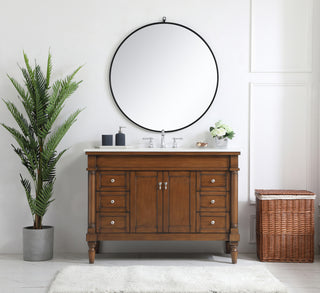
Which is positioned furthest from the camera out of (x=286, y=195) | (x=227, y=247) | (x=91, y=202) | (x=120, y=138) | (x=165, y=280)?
(x=227, y=247)

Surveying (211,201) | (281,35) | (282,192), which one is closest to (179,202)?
(211,201)

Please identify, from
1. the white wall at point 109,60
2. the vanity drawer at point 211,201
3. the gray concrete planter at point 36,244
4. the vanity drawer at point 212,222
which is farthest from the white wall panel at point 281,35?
the gray concrete planter at point 36,244

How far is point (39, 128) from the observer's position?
394cm

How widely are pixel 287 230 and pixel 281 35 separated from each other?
1697mm

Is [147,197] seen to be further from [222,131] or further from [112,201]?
[222,131]

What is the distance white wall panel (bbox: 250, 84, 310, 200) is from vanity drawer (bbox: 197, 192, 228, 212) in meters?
0.55

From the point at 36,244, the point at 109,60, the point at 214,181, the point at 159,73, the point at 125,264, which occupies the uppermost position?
the point at 109,60

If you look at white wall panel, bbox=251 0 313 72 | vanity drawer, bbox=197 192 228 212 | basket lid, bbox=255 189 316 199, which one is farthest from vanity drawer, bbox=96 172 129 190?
white wall panel, bbox=251 0 313 72

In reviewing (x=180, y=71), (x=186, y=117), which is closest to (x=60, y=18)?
(x=180, y=71)

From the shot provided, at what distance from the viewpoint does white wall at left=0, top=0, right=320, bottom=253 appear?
4262 mm

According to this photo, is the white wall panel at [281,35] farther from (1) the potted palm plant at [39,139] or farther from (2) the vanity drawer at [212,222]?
(1) the potted palm plant at [39,139]

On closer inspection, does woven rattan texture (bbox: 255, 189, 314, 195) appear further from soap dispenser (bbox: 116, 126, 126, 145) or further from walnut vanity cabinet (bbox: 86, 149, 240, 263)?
soap dispenser (bbox: 116, 126, 126, 145)

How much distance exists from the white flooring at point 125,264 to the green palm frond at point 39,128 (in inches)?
14.9

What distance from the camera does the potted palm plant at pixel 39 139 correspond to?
153 inches
